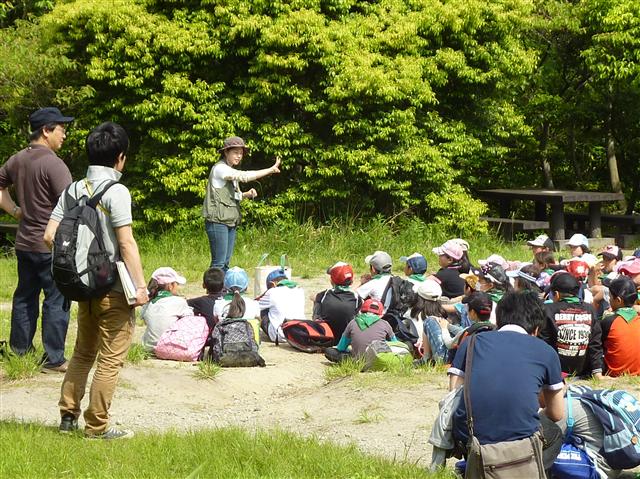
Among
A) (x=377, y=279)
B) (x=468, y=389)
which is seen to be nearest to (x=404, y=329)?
(x=377, y=279)

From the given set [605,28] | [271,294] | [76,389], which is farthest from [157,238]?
[76,389]

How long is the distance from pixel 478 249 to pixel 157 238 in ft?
16.7

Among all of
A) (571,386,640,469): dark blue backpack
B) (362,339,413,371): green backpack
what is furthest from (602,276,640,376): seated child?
(571,386,640,469): dark blue backpack

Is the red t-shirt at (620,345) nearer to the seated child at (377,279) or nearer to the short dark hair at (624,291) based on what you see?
the short dark hair at (624,291)

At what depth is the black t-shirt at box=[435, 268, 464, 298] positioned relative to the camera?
34.1ft

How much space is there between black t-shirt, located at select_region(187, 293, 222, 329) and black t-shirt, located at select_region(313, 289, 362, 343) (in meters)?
1.01

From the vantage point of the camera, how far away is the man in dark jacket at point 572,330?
315 inches

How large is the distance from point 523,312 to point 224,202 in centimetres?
718

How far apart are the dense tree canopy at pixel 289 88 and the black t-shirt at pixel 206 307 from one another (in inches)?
278

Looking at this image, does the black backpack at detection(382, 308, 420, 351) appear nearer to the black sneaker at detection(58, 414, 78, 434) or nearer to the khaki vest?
the khaki vest

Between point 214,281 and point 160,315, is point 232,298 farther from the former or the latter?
point 160,315

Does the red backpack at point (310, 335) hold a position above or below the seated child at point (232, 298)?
below

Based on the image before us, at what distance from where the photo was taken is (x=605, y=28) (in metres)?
20.5

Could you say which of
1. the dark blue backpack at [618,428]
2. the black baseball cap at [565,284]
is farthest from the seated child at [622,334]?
the dark blue backpack at [618,428]
